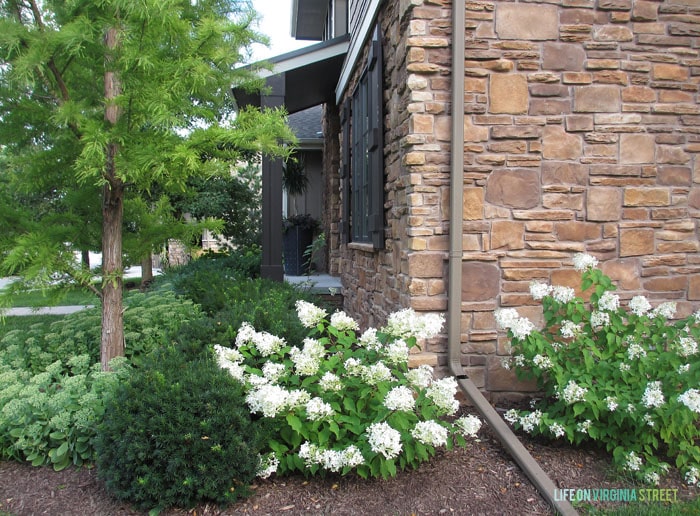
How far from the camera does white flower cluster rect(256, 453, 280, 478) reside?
2.54 meters

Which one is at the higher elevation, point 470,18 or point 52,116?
point 470,18

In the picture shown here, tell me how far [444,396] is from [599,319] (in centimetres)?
108

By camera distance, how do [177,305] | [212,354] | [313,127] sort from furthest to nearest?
[313,127] → [177,305] → [212,354]

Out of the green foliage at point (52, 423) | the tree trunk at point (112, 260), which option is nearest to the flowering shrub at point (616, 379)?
the green foliage at point (52, 423)

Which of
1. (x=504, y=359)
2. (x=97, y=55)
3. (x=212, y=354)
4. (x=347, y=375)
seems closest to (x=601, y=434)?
(x=504, y=359)

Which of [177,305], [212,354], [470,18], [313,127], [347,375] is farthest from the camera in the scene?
[313,127]

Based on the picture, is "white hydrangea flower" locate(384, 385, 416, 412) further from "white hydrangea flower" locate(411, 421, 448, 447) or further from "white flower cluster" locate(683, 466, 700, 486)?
"white flower cluster" locate(683, 466, 700, 486)

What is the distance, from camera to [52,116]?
322cm

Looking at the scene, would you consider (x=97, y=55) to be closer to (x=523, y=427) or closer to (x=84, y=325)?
(x=84, y=325)

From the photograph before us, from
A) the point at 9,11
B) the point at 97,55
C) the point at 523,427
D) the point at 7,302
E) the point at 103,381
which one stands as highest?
the point at 9,11

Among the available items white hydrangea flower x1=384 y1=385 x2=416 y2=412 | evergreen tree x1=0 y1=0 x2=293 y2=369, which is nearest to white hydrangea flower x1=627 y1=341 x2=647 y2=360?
white hydrangea flower x1=384 y1=385 x2=416 y2=412

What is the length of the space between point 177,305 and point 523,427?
10.9 ft

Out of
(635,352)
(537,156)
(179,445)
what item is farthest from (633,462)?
(179,445)

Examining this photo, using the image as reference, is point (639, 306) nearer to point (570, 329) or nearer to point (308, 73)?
point (570, 329)
